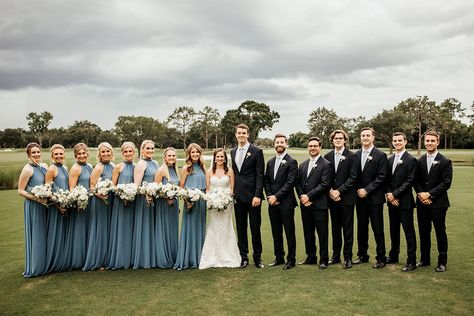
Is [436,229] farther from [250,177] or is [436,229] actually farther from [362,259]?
[250,177]

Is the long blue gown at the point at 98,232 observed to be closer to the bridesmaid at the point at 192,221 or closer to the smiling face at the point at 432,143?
the bridesmaid at the point at 192,221

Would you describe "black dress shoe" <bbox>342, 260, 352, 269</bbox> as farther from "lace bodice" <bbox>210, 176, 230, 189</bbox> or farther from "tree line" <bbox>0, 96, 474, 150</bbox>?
"tree line" <bbox>0, 96, 474, 150</bbox>

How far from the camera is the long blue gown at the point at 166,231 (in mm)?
7004

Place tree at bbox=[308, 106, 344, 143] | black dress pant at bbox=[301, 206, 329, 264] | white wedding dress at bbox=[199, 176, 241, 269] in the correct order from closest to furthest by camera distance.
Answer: black dress pant at bbox=[301, 206, 329, 264]
white wedding dress at bbox=[199, 176, 241, 269]
tree at bbox=[308, 106, 344, 143]

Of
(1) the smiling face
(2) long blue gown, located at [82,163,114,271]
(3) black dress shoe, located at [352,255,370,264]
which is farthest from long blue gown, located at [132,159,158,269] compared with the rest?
(1) the smiling face

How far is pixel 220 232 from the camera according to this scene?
7.14 meters

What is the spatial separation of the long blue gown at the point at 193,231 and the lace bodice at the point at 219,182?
0.66ft

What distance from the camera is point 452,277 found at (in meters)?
6.20

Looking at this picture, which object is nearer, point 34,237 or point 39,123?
point 34,237

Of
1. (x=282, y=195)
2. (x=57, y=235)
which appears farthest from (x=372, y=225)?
(x=57, y=235)

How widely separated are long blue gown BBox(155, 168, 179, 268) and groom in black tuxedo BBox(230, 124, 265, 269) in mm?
1190

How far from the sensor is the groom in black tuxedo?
696 cm

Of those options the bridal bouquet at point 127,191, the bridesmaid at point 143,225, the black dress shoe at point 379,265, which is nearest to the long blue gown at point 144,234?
the bridesmaid at point 143,225

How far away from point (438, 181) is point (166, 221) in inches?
193
